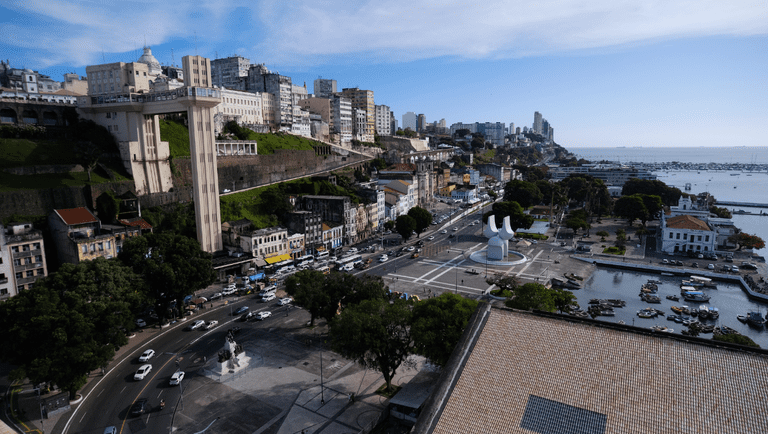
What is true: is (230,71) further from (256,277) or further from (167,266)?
(167,266)

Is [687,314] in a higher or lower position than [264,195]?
lower

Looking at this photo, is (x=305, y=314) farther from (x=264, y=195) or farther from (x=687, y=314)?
(x=687, y=314)

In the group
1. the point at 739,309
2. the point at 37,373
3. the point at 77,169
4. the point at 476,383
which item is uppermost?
the point at 77,169

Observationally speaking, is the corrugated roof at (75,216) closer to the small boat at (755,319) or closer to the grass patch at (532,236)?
the grass patch at (532,236)

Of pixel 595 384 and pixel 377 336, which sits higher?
pixel 595 384

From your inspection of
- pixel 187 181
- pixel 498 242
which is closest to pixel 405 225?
pixel 498 242

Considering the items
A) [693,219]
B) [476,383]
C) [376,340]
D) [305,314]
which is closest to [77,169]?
[305,314]

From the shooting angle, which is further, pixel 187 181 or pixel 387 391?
pixel 187 181
